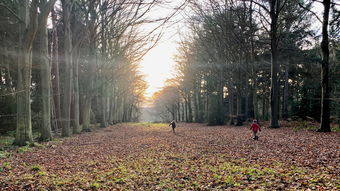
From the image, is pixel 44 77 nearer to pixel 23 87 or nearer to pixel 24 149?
pixel 23 87

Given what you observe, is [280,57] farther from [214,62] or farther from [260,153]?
[260,153]

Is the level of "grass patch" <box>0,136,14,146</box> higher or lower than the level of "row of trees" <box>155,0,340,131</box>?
lower

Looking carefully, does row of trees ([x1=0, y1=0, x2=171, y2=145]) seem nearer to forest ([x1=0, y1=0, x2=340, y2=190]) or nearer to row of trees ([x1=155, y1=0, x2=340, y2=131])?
forest ([x1=0, y1=0, x2=340, y2=190])

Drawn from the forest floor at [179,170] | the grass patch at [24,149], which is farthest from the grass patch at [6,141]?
the forest floor at [179,170]

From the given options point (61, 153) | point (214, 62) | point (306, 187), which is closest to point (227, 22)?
point (214, 62)

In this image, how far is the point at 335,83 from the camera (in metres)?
25.8

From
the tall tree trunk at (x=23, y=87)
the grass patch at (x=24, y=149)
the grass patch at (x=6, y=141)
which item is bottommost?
the grass patch at (x=6, y=141)

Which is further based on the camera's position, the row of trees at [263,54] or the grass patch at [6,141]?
the row of trees at [263,54]

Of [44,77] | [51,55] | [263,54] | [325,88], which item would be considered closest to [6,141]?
[44,77]

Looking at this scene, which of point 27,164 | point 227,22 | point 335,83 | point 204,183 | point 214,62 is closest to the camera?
point 204,183

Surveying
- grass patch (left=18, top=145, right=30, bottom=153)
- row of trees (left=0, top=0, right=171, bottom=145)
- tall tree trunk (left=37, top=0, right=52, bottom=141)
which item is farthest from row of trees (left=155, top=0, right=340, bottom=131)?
grass patch (left=18, top=145, right=30, bottom=153)

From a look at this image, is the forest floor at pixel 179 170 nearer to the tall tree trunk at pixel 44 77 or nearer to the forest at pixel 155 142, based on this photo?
the forest at pixel 155 142

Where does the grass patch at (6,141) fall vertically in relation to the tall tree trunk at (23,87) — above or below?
below

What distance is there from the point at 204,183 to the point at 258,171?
155 centimetres
